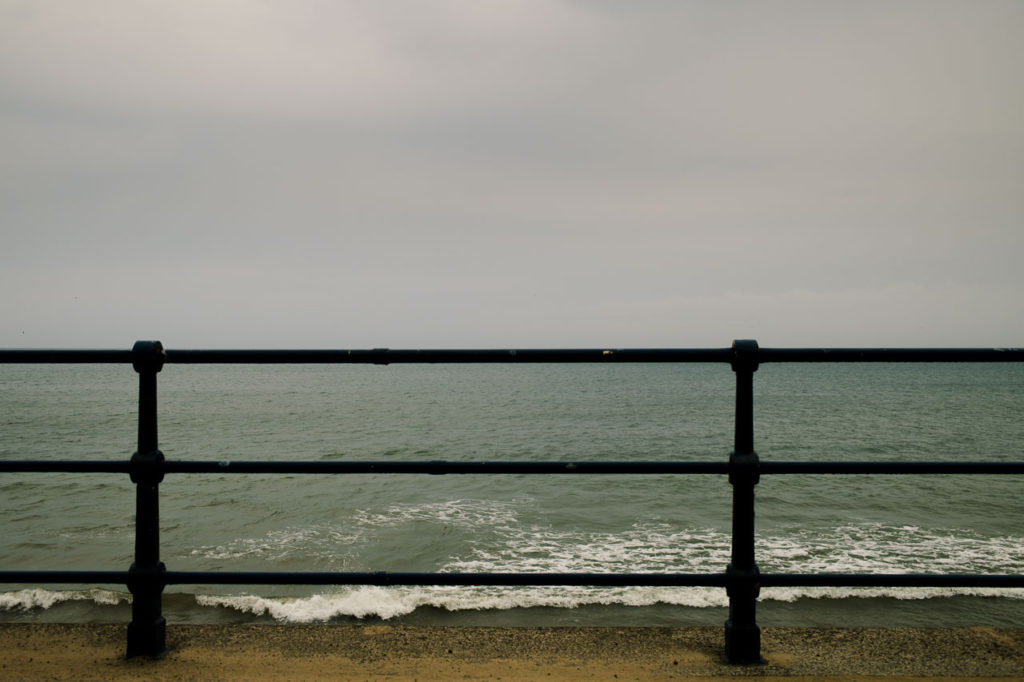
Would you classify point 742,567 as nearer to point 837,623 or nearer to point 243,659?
point 243,659

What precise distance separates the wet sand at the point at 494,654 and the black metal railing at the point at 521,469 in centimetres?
15

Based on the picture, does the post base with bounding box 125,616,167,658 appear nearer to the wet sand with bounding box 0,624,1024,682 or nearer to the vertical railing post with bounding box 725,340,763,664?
the wet sand with bounding box 0,624,1024,682

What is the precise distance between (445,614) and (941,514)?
9.00 m

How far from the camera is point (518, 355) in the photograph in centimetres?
241

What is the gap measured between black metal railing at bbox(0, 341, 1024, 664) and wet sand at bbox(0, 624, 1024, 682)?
0.15 meters

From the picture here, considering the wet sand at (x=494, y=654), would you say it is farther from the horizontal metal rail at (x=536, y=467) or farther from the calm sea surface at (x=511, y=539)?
the calm sea surface at (x=511, y=539)

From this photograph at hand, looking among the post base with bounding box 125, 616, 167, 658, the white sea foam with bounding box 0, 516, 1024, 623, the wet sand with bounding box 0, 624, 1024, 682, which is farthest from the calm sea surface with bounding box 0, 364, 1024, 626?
the post base with bounding box 125, 616, 167, 658

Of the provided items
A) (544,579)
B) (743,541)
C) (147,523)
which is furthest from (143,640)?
(743,541)

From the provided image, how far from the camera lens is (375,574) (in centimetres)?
240

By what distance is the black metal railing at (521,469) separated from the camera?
2365mm

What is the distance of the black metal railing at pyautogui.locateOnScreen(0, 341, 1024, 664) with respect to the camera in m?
2.37

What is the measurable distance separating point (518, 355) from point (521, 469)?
413 mm

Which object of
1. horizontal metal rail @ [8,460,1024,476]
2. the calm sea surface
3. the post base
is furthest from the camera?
the calm sea surface

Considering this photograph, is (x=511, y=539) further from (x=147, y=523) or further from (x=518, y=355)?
(x=518, y=355)
